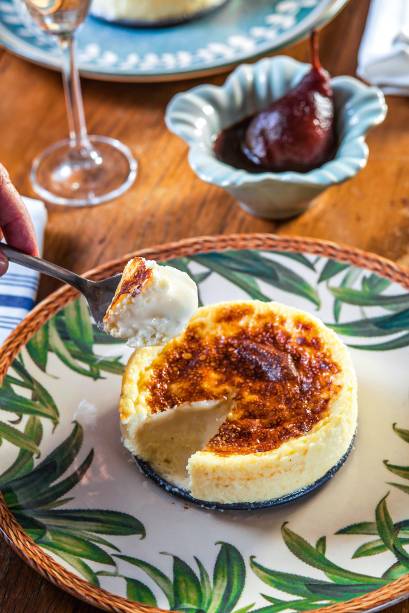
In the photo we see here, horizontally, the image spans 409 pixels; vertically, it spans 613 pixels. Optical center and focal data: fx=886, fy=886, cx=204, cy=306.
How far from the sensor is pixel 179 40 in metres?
2.00

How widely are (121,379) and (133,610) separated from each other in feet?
1.26

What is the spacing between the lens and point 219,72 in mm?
1959

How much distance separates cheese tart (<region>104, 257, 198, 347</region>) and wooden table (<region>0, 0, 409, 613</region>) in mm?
429

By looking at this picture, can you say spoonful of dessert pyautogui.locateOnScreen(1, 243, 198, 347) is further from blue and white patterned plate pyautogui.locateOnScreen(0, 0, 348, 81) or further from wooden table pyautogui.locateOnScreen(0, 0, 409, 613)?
blue and white patterned plate pyautogui.locateOnScreen(0, 0, 348, 81)

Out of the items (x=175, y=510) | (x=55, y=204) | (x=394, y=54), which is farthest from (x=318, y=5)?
(x=175, y=510)

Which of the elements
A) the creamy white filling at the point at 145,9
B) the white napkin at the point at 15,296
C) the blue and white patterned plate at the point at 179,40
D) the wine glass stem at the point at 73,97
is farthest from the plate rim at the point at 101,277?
the creamy white filling at the point at 145,9

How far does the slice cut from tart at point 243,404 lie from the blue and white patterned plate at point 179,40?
2.64ft

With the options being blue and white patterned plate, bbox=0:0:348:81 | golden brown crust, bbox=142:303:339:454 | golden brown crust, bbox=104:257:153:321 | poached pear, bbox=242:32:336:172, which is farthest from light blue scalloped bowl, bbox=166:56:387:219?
golden brown crust, bbox=104:257:153:321

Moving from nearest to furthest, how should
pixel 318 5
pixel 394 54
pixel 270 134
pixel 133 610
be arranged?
pixel 133 610 → pixel 270 134 → pixel 394 54 → pixel 318 5

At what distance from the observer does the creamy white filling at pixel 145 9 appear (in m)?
1.99

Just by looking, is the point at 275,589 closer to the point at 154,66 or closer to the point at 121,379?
the point at 121,379

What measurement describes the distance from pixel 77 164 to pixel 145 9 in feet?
1.46

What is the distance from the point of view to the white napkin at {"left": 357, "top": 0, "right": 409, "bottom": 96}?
6.14 feet

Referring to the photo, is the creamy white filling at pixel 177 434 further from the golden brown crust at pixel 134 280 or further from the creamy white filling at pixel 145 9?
the creamy white filling at pixel 145 9
